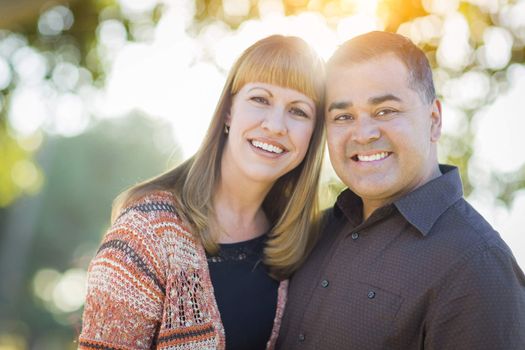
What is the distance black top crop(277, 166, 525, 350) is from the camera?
2.50 meters

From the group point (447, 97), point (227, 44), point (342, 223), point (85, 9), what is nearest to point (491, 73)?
point (447, 97)

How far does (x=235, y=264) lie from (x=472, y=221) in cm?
126

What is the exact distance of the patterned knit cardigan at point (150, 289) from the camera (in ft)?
9.08

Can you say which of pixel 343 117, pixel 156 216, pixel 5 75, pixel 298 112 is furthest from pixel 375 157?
pixel 5 75

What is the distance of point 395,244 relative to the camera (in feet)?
9.50

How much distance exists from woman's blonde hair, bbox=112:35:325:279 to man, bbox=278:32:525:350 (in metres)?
0.12

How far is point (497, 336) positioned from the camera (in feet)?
8.04

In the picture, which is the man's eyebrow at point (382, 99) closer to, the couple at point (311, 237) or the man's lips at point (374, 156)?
the couple at point (311, 237)

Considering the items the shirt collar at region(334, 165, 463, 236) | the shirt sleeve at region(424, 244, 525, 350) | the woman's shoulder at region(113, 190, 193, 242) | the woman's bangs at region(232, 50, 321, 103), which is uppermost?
the woman's bangs at region(232, 50, 321, 103)

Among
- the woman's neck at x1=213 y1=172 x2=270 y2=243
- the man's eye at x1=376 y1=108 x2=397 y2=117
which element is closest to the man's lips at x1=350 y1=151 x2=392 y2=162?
the man's eye at x1=376 y1=108 x2=397 y2=117

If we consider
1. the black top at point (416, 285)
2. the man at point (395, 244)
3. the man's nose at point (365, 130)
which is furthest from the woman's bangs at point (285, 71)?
the black top at point (416, 285)

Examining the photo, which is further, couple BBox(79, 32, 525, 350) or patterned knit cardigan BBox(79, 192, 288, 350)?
patterned knit cardigan BBox(79, 192, 288, 350)

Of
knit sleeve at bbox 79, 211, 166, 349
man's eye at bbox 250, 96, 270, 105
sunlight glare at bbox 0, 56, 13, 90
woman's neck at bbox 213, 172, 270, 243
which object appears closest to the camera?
knit sleeve at bbox 79, 211, 166, 349

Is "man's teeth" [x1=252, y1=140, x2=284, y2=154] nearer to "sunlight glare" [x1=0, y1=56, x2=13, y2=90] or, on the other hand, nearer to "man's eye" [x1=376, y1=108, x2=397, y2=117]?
"man's eye" [x1=376, y1=108, x2=397, y2=117]
